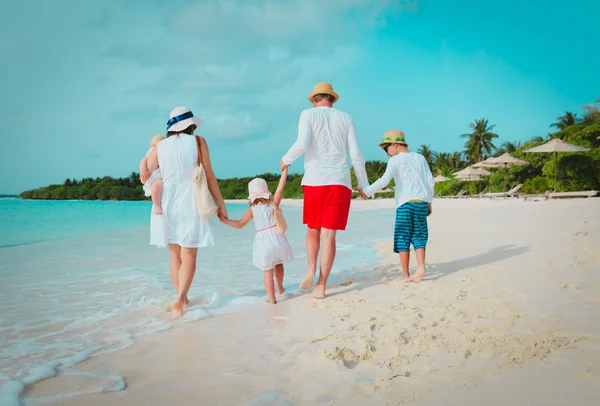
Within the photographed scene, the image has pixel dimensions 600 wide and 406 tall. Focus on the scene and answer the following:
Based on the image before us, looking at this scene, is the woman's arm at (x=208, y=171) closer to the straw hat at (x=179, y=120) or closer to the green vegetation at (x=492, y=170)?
the straw hat at (x=179, y=120)

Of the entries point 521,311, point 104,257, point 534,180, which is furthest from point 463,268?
point 534,180

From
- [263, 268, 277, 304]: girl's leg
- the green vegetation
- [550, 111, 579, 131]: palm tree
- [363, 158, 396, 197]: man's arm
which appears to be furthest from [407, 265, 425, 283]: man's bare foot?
[550, 111, 579, 131]: palm tree

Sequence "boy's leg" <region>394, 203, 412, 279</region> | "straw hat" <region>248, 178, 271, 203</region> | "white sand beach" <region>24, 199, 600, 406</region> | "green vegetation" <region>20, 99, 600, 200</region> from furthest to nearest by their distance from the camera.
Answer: "green vegetation" <region>20, 99, 600, 200</region> → "boy's leg" <region>394, 203, 412, 279</region> → "straw hat" <region>248, 178, 271, 203</region> → "white sand beach" <region>24, 199, 600, 406</region>

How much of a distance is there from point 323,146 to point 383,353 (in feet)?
7.48

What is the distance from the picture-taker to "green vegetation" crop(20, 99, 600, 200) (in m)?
28.0

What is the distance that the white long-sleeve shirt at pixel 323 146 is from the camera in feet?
14.2

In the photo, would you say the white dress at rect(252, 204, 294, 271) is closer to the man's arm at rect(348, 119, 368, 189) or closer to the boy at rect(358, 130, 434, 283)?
the man's arm at rect(348, 119, 368, 189)

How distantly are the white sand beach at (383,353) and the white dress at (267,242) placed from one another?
1.47ft

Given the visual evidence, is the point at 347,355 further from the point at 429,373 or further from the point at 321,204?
the point at 321,204

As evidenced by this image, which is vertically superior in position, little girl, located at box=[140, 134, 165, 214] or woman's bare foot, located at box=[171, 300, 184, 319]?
little girl, located at box=[140, 134, 165, 214]

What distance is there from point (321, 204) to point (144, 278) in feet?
10.5

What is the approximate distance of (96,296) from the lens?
16.3 feet

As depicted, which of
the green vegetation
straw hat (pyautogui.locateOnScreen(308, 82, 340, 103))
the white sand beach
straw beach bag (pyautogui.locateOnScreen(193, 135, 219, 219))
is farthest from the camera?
the green vegetation

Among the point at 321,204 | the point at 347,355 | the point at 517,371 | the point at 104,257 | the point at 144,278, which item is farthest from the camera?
the point at 104,257
